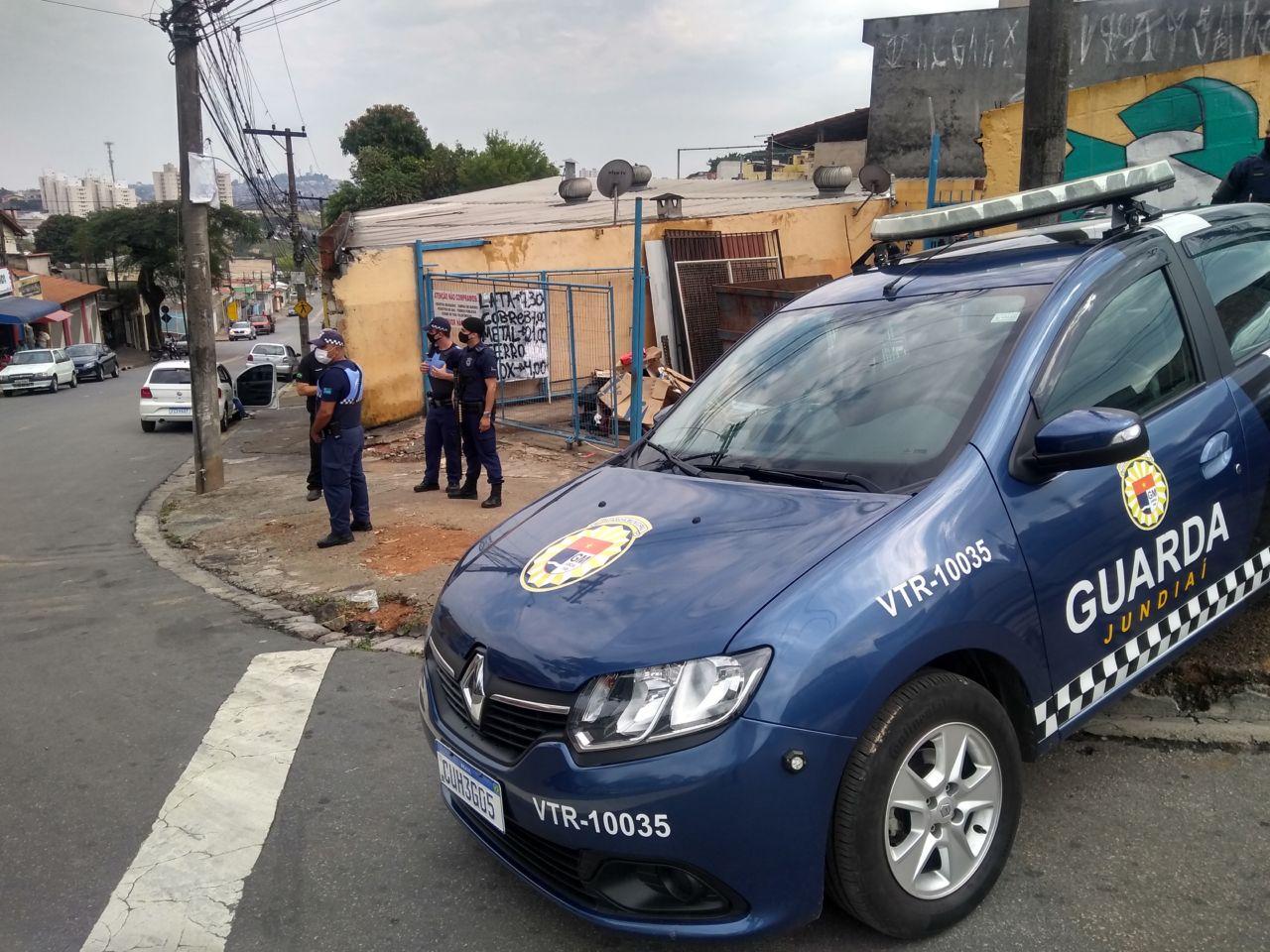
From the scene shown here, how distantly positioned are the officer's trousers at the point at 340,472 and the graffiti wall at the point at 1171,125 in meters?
7.42

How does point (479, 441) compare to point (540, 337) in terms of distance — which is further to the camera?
point (540, 337)

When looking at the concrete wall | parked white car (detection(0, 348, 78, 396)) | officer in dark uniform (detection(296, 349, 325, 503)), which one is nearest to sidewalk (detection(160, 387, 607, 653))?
officer in dark uniform (detection(296, 349, 325, 503))

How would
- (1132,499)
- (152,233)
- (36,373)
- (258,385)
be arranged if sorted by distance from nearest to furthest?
(1132,499)
(258,385)
(36,373)
(152,233)

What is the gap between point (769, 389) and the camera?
3.48 meters

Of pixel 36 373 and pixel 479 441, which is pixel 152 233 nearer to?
pixel 36 373

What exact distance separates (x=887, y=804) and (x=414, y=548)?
18.9 feet

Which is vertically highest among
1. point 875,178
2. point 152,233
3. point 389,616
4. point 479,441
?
point 152,233

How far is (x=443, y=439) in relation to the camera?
9.30m

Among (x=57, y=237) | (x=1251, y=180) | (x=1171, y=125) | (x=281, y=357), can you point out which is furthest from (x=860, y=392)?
(x=57, y=237)

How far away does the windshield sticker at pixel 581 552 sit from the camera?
8.88 ft

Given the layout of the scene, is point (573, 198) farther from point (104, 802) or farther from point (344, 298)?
point (104, 802)

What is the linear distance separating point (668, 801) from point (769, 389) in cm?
170

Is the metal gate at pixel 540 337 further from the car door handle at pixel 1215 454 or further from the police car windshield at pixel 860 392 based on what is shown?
the car door handle at pixel 1215 454

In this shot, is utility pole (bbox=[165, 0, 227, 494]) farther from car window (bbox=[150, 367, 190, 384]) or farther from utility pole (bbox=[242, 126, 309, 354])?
utility pole (bbox=[242, 126, 309, 354])
